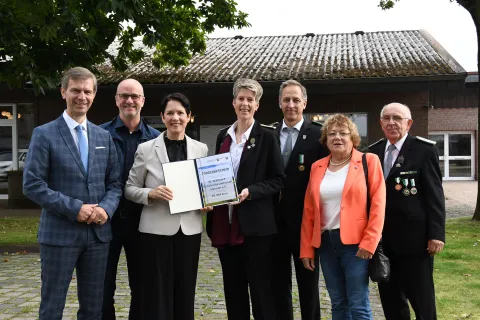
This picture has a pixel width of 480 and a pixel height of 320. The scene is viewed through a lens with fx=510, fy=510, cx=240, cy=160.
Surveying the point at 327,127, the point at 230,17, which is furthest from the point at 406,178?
the point at 230,17

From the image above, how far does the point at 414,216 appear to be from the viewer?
4.21 metres

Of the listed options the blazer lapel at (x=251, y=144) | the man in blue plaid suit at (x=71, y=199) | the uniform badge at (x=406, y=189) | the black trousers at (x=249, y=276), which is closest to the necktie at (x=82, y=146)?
the man in blue plaid suit at (x=71, y=199)

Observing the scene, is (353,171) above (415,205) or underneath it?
above

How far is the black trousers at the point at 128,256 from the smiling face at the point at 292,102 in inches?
64.0

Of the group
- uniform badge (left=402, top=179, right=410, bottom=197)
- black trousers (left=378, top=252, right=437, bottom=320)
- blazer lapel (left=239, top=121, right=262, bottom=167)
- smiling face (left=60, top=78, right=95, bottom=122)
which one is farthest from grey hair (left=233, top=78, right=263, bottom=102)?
black trousers (left=378, top=252, right=437, bottom=320)

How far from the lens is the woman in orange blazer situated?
155 inches

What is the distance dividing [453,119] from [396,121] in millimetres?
29474

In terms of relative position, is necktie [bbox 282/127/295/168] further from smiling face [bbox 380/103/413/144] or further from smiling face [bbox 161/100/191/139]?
smiling face [bbox 161/100/191/139]

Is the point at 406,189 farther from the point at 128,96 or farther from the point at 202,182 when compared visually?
the point at 128,96

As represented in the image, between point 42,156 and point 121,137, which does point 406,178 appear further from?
point 42,156

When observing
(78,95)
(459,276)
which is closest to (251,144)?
(78,95)

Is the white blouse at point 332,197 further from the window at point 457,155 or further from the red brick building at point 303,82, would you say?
the window at point 457,155

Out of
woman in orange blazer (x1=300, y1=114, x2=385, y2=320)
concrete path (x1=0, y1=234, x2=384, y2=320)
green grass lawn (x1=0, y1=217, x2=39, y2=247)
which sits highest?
woman in orange blazer (x1=300, y1=114, x2=385, y2=320)

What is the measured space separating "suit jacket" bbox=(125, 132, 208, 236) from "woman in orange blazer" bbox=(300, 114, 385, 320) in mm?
961
